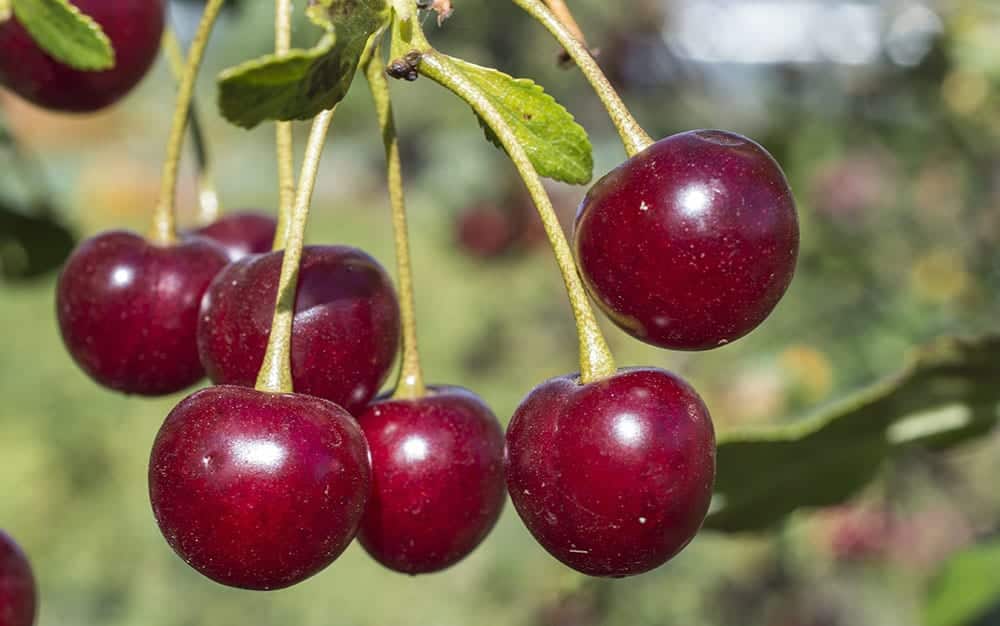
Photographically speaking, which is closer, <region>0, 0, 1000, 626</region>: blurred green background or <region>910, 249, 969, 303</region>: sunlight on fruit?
<region>0, 0, 1000, 626</region>: blurred green background

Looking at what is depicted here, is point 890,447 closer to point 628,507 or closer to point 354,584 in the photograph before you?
point 628,507

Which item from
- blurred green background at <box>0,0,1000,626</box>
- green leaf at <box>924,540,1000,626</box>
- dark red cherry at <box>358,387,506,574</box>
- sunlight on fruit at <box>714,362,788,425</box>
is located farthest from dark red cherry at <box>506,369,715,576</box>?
sunlight on fruit at <box>714,362,788,425</box>

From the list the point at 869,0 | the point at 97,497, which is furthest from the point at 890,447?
the point at 97,497

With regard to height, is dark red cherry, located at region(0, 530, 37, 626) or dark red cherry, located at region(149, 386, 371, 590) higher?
dark red cherry, located at region(149, 386, 371, 590)

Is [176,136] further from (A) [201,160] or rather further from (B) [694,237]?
(B) [694,237]

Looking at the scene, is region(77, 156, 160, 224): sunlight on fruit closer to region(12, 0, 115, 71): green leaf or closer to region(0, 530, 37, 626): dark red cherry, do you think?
region(0, 530, 37, 626): dark red cherry

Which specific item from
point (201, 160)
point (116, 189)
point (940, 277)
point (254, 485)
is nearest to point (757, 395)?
point (940, 277)
